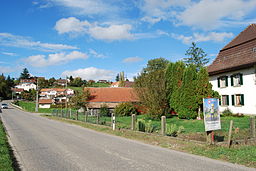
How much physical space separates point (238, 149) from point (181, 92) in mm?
15661

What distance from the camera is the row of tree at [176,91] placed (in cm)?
2334

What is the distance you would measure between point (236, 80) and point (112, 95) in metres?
19.9

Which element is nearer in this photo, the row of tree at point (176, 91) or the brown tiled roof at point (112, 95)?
the row of tree at point (176, 91)

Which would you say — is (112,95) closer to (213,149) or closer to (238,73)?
(238,73)

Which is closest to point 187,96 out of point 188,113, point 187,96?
point 187,96

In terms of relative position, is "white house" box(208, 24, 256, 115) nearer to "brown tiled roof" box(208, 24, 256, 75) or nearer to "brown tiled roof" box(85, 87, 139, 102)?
"brown tiled roof" box(208, 24, 256, 75)

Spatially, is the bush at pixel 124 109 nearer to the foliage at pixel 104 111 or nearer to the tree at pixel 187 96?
the foliage at pixel 104 111

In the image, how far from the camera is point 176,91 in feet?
80.7

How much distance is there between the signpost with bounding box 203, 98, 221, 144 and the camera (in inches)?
377

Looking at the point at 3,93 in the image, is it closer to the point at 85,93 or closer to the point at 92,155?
the point at 85,93

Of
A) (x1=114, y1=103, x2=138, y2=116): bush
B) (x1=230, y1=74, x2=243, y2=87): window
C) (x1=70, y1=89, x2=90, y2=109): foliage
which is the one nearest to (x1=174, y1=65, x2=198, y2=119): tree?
(x1=230, y1=74, x2=243, y2=87): window

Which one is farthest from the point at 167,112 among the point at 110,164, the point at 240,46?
the point at 110,164

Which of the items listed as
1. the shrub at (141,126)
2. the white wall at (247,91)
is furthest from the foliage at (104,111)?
the shrub at (141,126)

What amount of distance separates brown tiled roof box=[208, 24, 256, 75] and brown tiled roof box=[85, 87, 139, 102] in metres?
13.4
